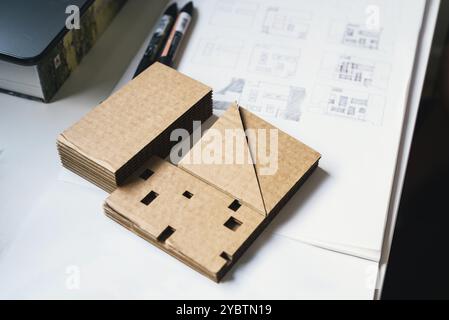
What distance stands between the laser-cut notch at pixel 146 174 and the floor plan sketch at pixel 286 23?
0.31m

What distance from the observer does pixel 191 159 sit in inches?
24.5

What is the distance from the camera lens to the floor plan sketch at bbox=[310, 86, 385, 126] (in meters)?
0.71

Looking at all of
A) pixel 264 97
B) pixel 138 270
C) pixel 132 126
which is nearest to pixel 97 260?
pixel 138 270

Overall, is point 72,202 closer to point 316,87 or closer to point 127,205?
point 127,205

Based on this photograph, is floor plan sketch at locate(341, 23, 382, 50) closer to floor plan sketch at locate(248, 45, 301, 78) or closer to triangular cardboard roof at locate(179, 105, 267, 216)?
floor plan sketch at locate(248, 45, 301, 78)

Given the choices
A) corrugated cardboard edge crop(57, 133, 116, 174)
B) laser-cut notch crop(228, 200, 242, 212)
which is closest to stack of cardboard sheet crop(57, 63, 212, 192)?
corrugated cardboard edge crop(57, 133, 116, 174)

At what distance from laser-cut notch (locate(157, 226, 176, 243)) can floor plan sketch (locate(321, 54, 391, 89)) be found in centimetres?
32

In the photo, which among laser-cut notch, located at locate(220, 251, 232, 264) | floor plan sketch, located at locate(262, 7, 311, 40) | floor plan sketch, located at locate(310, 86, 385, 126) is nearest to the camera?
laser-cut notch, located at locate(220, 251, 232, 264)

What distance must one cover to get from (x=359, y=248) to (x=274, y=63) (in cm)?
30

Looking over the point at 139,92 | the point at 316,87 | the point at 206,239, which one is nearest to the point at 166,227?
the point at 206,239

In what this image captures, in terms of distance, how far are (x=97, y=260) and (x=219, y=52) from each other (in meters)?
0.35

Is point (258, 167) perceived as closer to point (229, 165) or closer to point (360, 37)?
point (229, 165)

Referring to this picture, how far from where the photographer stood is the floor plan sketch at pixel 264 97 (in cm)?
72

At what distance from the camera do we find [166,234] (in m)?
0.58
